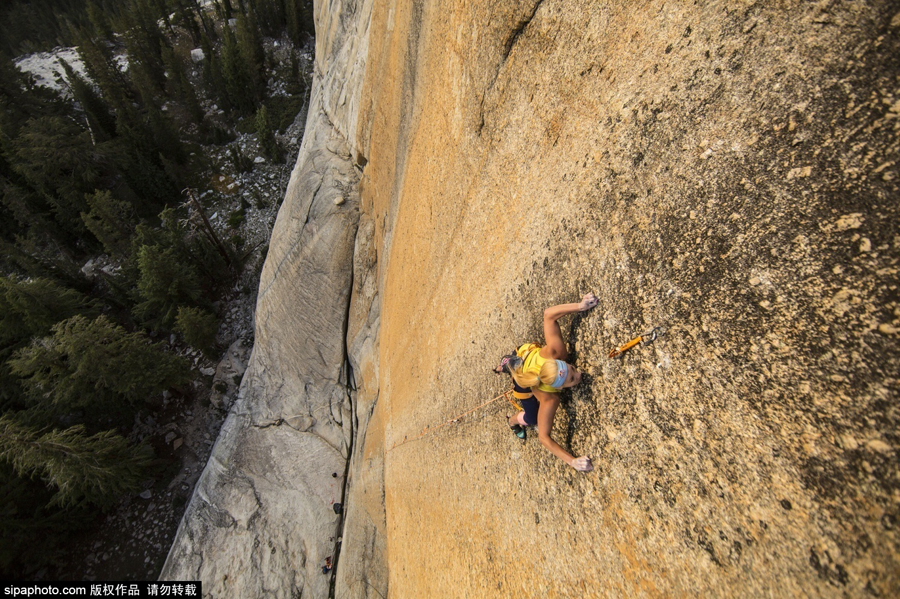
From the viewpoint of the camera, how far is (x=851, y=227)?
171cm

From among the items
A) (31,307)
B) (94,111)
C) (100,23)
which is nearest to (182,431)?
(31,307)

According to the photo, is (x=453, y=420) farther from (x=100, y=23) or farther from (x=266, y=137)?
(x=100, y=23)

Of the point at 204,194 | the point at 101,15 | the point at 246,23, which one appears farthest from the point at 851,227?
the point at 101,15

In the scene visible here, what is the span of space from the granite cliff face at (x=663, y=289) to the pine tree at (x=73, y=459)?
48.1 ft

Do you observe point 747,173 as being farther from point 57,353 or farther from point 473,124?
point 57,353

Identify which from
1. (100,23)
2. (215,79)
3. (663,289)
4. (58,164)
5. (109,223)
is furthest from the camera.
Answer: (100,23)

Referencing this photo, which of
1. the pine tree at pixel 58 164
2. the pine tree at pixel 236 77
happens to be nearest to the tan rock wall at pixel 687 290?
the pine tree at pixel 58 164

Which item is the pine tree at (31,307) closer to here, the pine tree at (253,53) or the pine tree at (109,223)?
the pine tree at (109,223)

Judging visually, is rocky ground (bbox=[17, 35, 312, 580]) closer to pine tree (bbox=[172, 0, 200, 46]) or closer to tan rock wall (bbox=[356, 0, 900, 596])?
tan rock wall (bbox=[356, 0, 900, 596])

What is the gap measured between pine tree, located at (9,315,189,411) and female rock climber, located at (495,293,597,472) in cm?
1847

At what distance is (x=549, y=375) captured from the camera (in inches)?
105

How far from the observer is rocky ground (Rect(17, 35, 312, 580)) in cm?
1705

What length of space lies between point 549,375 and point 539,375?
0.09 meters

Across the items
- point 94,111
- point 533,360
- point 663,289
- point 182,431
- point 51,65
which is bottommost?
point 182,431
